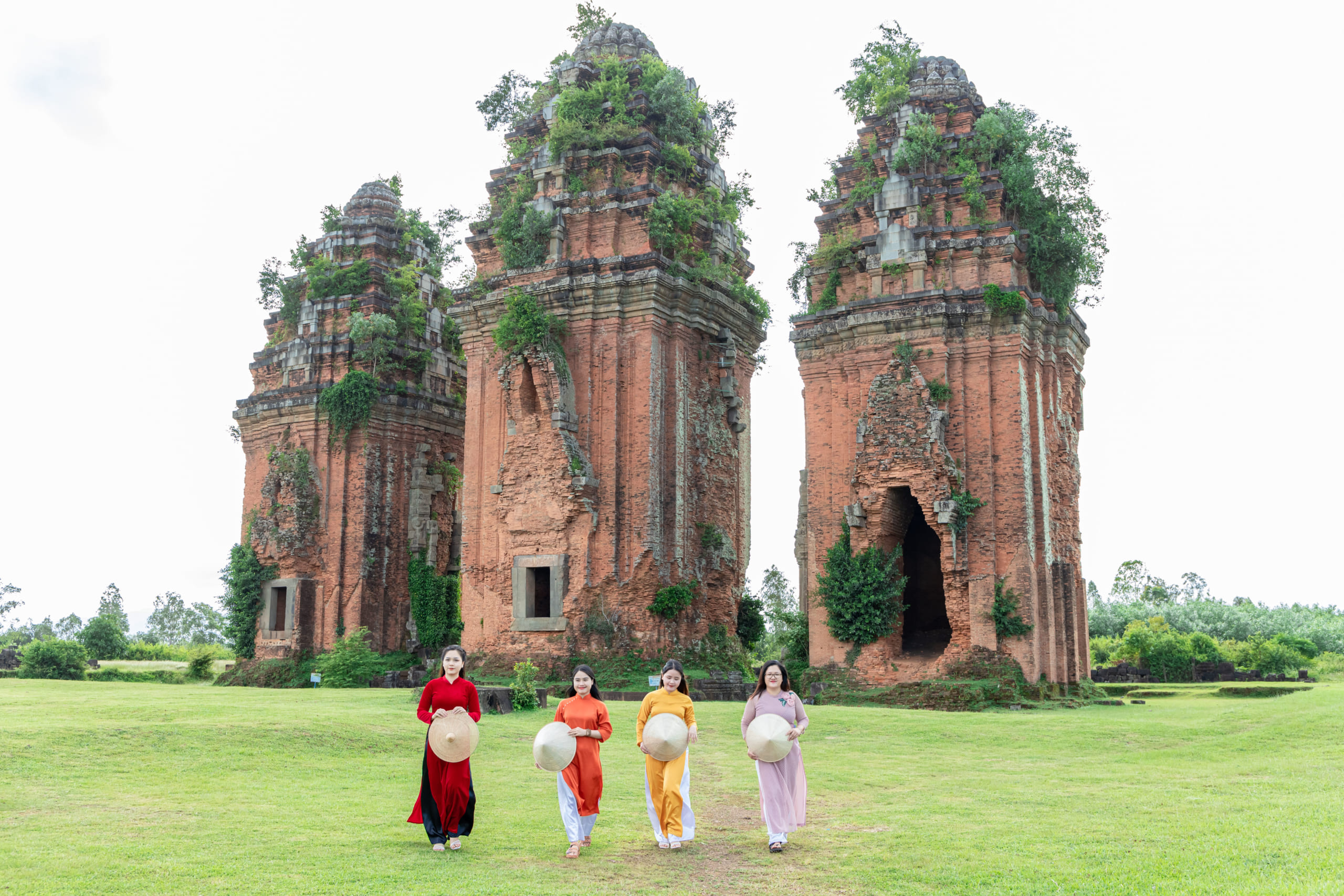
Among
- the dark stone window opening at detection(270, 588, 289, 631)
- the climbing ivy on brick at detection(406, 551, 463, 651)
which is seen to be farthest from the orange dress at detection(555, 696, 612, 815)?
the dark stone window opening at detection(270, 588, 289, 631)

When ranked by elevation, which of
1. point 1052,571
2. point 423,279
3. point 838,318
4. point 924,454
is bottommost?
point 1052,571

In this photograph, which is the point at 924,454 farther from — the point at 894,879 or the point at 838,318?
the point at 894,879

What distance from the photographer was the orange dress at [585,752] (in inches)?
292

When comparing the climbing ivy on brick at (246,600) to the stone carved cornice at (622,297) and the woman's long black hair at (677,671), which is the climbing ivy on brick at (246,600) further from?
the woman's long black hair at (677,671)

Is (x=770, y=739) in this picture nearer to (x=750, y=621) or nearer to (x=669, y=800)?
(x=669, y=800)

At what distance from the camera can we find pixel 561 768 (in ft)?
24.1

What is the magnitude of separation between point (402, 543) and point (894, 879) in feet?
75.1

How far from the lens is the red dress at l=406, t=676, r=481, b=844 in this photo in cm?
733

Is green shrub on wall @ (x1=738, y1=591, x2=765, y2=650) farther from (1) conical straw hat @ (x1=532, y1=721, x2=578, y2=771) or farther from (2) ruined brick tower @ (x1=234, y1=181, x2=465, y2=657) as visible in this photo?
(1) conical straw hat @ (x1=532, y1=721, x2=578, y2=771)

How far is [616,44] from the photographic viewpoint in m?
25.1

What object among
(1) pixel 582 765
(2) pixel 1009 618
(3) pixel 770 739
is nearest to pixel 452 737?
(1) pixel 582 765

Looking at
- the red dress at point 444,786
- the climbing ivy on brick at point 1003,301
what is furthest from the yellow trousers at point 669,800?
the climbing ivy on brick at point 1003,301

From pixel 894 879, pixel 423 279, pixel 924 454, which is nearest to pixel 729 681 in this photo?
pixel 924 454

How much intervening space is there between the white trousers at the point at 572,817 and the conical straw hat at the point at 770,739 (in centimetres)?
119
